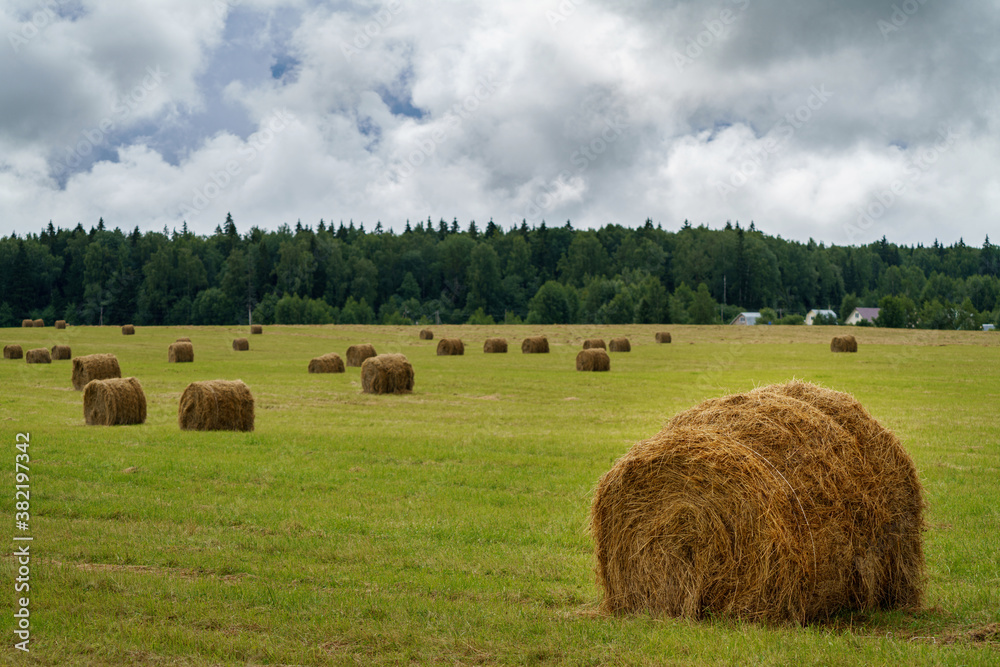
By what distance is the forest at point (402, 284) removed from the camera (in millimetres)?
139000

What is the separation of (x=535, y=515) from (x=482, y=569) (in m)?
2.70

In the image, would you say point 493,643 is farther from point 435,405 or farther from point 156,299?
point 156,299

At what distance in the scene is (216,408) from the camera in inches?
837

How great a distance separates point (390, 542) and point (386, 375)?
21686mm

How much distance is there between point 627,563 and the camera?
327 inches

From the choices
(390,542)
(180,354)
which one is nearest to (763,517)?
(390,542)

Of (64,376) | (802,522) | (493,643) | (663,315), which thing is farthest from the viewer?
(663,315)

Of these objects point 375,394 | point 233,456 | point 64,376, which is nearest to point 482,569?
point 233,456

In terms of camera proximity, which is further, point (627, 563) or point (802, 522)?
point (627, 563)

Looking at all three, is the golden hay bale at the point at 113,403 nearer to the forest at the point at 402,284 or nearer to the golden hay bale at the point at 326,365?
the golden hay bale at the point at 326,365

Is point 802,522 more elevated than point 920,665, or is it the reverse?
point 802,522

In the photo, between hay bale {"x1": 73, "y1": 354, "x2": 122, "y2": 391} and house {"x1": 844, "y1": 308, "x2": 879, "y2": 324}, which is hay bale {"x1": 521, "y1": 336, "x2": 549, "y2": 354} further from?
house {"x1": 844, "y1": 308, "x2": 879, "y2": 324}

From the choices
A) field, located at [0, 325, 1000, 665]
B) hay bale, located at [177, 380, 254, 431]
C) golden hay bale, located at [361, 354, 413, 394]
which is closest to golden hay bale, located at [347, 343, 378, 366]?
golden hay bale, located at [361, 354, 413, 394]

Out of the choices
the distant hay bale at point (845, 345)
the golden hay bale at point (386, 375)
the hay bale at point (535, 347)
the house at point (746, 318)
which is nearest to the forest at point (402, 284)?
the house at point (746, 318)
